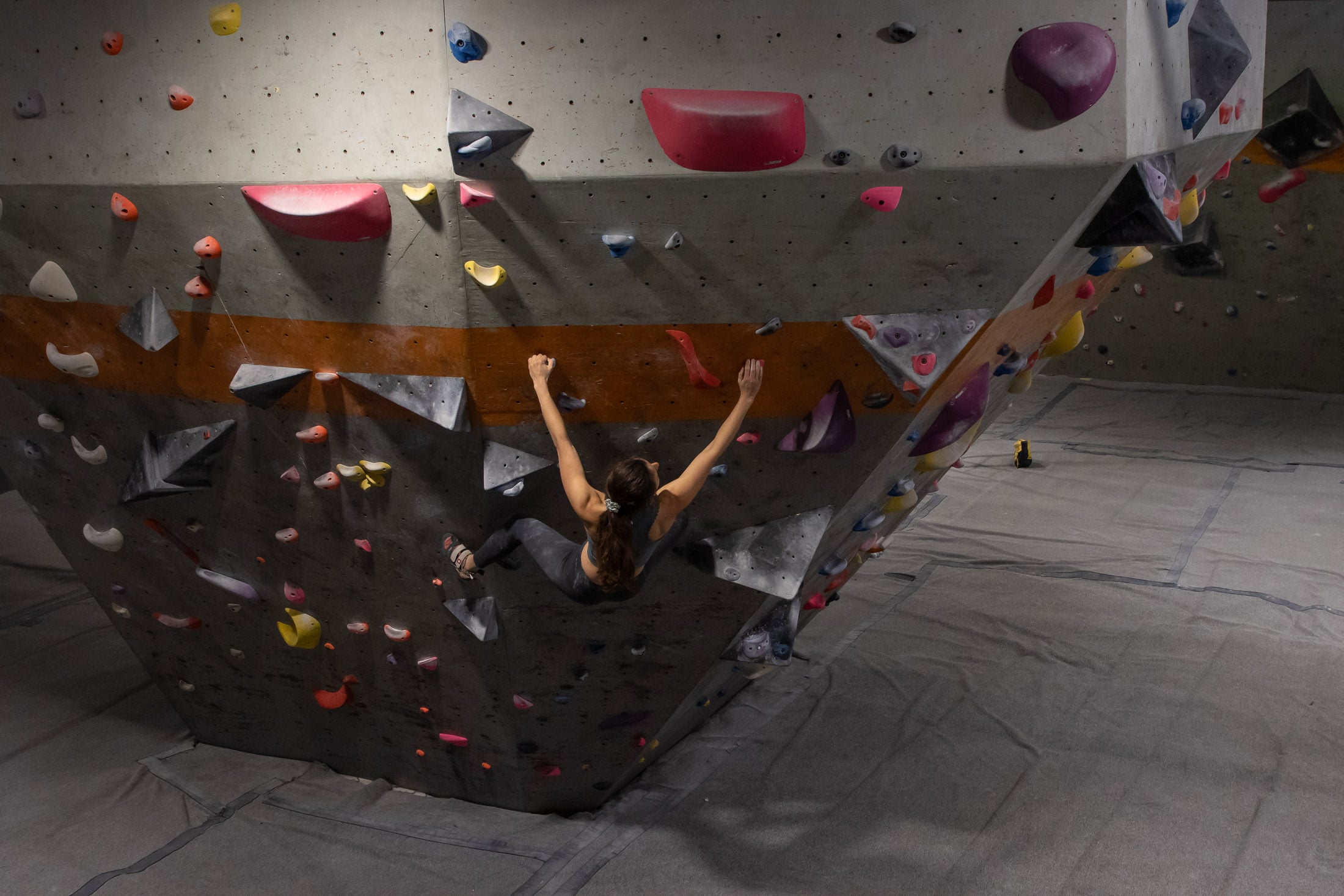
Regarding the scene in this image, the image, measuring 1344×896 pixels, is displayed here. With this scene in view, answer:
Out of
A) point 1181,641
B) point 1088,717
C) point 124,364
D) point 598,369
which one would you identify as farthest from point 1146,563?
point 124,364

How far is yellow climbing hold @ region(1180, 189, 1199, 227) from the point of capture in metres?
2.96

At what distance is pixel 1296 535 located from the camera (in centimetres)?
542

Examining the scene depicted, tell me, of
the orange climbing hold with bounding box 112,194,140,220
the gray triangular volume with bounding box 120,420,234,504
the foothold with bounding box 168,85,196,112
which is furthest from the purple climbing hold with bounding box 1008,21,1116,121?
the gray triangular volume with bounding box 120,420,234,504

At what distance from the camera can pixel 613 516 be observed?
7.52 feet

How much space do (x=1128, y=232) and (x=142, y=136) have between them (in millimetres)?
2222

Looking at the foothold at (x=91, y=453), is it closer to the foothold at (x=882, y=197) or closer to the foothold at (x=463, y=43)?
the foothold at (x=463, y=43)

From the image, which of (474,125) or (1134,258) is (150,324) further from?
(1134,258)

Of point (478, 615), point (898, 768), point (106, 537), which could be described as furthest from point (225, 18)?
point (898, 768)

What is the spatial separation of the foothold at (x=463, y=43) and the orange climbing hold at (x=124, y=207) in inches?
36.4

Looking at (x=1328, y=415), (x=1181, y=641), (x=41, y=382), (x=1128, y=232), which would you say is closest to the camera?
(x=1128, y=232)

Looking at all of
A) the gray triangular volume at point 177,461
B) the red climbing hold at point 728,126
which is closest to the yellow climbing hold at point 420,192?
the red climbing hold at point 728,126

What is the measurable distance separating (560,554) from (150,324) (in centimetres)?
118

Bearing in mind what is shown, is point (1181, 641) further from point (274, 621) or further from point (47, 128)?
point (47, 128)

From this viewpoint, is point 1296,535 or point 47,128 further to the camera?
point 1296,535
